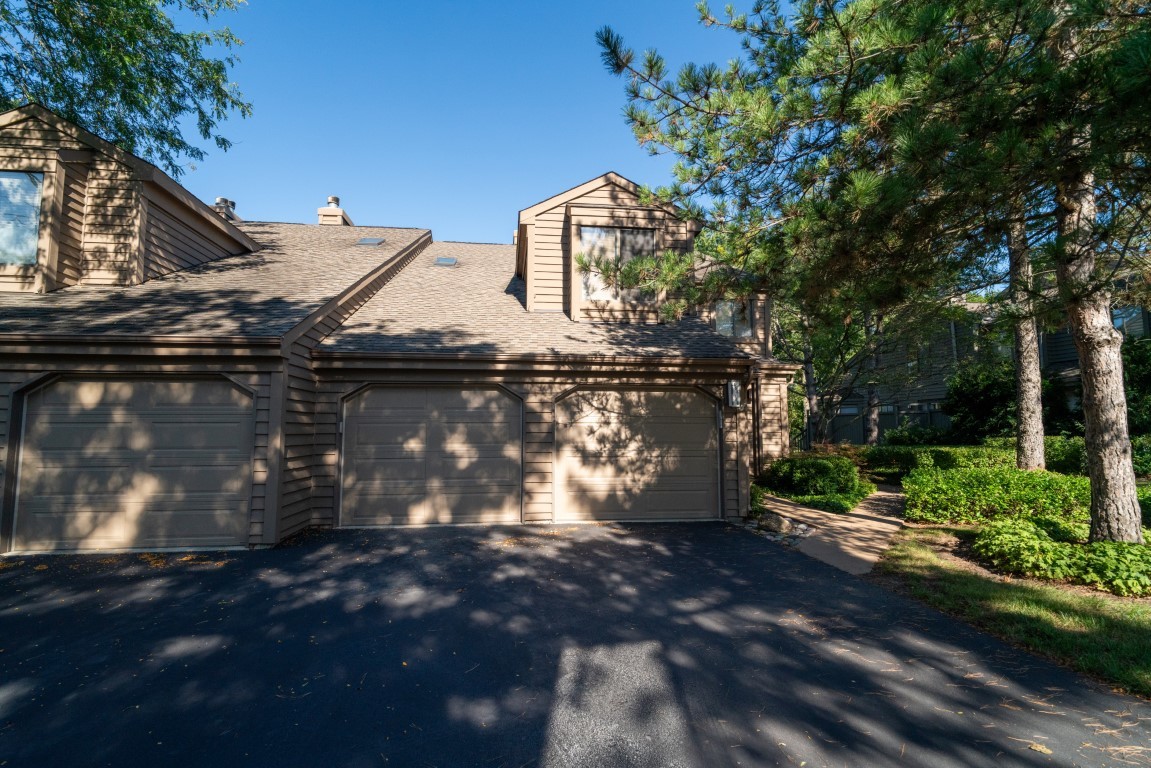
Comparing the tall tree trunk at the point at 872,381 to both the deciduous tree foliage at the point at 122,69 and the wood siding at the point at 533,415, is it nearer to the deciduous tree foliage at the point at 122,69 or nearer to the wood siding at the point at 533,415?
the wood siding at the point at 533,415

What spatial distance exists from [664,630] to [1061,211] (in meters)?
5.37

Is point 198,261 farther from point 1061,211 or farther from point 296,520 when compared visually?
point 1061,211

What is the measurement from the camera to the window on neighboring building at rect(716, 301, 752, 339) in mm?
12734

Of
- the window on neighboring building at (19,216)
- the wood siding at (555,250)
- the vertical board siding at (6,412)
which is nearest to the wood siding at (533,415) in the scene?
the wood siding at (555,250)

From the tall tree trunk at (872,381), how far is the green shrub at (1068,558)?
8735mm

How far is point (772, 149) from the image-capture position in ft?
17.4

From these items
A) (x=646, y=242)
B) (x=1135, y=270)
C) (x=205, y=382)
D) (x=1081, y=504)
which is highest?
(x=646, y=242)

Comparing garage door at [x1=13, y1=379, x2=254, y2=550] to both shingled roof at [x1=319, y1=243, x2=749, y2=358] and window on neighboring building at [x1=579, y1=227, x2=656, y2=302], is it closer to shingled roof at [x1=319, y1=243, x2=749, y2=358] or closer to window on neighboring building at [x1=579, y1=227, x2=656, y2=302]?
shingled roof at [x1=319, y1=243, x2=749, y2=358]

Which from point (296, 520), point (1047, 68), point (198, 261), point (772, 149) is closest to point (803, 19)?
point (772, 149)

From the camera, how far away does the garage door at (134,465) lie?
6500mm

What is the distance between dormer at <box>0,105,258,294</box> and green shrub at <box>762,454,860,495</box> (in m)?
13.2

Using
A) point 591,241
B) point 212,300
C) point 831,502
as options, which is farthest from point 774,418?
point 212,300

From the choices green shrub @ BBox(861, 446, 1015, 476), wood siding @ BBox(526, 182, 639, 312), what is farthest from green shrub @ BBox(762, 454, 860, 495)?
wood siding @ BBox(526, 182, 639, 312)

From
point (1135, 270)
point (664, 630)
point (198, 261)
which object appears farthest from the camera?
point (198, 261)
